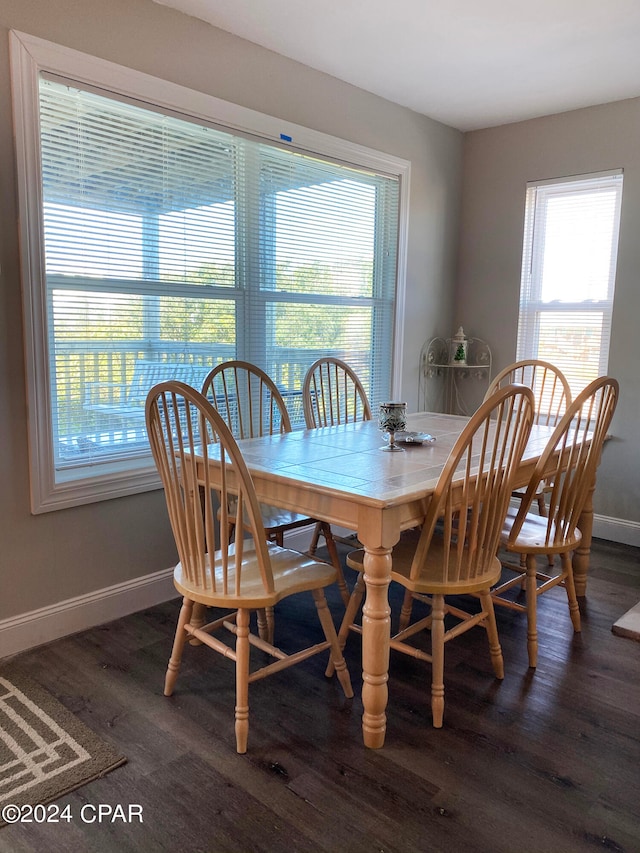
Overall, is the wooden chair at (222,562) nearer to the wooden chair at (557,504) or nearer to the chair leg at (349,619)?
the chair leg at (349,619)

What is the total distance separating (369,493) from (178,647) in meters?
0.83

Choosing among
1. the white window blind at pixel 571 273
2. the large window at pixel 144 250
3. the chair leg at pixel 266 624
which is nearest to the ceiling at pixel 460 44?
the large window at pixel 144 250

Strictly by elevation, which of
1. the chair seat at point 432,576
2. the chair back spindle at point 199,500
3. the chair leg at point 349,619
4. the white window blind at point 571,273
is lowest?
the chair leg at point 349,619

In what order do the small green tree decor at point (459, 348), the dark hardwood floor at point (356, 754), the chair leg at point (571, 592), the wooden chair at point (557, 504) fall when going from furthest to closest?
the small green tree decor at point (459, 348) → the chair leg at point (571, 592) → the wooden chair at point (557, 504) → the dark hardwood floor at point (356, 754)

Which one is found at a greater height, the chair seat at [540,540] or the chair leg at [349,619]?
the chair seat at [540,540]

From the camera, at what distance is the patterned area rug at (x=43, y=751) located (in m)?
1.72

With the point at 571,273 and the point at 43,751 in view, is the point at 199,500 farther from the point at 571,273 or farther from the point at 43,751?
the point at 571,273

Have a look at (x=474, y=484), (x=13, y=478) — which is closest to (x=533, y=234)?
(x=474, y=484)

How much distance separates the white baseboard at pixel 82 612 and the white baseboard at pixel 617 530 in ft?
8.21

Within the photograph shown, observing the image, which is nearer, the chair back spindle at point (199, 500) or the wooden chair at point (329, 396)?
the chair back spindle at point (199, 500)

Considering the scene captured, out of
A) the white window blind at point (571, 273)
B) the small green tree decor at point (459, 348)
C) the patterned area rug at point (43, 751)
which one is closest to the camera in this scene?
the patterned area rug at point (43, 751)

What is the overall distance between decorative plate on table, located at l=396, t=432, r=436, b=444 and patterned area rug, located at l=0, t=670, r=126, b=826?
1.47m

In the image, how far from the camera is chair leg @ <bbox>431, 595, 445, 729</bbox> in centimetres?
202

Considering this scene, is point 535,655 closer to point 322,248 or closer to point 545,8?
point 322,248
